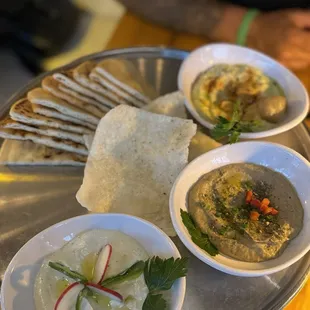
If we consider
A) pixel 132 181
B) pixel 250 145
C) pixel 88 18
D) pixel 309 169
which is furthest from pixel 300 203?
pixel 88 18

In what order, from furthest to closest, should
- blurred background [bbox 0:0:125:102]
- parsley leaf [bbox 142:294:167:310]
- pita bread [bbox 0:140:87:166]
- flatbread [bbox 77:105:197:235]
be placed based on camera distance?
blurred background [bbox 0:0:125:102]
pita bread [bbox 0:140:87:166]
flatbread [bbox 77:105:197:235]
parsley leaf [bbox 142:294:167:310]

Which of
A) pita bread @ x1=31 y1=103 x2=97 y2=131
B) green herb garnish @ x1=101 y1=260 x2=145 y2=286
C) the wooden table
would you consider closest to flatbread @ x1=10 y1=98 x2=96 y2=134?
pita bread @ x1=31 y1=103 x2=97 y2=131

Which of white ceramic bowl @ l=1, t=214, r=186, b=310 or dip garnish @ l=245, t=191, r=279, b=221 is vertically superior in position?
dip garnish @ l=245, t=191, r=279, b=221

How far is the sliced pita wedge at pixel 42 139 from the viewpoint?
1296 millimetres

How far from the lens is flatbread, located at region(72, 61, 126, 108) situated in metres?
1.36

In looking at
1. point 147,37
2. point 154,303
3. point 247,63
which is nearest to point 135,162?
point 154,303

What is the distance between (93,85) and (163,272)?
0.62 metres

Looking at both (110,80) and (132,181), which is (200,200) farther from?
(110,80)

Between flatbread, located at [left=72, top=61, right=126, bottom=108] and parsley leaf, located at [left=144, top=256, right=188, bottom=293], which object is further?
flatbread, located at [left=72, top=61, right=126, bottom=108]

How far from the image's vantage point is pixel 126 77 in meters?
1.47

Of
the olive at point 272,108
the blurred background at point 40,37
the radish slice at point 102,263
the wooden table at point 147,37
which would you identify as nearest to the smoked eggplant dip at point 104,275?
the radish slice at point 102,263

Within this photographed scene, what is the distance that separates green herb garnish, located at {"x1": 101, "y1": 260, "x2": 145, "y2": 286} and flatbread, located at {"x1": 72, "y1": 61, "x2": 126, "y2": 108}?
536 mm

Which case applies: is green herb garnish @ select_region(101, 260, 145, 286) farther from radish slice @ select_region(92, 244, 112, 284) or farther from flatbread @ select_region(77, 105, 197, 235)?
flatbread @ select_region(77, 105, 197, 235)

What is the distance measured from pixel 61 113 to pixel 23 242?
1.20 ft
